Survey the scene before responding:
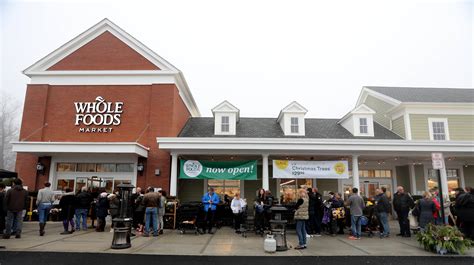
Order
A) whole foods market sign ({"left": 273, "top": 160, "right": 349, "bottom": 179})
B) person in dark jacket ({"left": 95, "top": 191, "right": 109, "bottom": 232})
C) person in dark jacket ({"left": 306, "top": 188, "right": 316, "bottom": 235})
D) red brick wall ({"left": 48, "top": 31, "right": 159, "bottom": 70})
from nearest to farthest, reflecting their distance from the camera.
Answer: person in dark jacket ({"left": 306, "top": 188, "right": 316, "bottom": 235}), person in dark jacket ({"left": 95, "top": 191, "right": 109, "bottom": 232}), whole foods market sign ({"left": 273, "top": 160, "right": 349, "bottom": 179}), red brick wall ({"left": 48, "top": 31, "right": 159, "bottom": 70})

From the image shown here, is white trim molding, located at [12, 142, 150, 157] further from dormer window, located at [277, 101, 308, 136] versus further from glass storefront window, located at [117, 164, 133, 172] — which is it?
dormer window, located at [277, 101, 308, 136]

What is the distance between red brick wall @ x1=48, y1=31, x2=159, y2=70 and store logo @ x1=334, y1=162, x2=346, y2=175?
11.0 metres

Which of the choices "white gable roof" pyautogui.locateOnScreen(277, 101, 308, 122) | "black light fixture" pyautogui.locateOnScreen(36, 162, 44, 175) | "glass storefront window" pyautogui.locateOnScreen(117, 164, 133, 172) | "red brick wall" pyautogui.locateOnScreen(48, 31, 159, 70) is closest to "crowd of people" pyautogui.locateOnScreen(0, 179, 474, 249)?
"glass storefront window" pyautogui.locateOnScreen(117, 164, 133, 172)

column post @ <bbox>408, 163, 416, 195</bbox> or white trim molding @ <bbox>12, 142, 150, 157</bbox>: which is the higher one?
white trim molding @ <bbox>12, 142, 150, 157</bbox>

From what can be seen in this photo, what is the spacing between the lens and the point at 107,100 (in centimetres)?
1727

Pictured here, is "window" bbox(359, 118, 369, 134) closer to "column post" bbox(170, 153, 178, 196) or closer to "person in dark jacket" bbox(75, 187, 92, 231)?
"column post" bbox(170, 153, 178, 196)

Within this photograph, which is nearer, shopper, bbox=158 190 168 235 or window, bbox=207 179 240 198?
shopper, bbox=158 190 168 235

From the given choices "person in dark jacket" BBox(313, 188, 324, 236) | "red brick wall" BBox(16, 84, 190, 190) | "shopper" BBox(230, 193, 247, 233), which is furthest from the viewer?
"red brick wall" BBox(16, 84, 190, 190)

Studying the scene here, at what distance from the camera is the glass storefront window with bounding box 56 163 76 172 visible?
16.8 metres

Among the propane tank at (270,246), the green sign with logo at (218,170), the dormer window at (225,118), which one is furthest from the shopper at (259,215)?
the dormer window at (225,118)

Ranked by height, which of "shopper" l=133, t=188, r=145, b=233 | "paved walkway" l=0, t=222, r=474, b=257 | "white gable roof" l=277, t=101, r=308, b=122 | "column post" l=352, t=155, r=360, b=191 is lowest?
"paved walkway" l=0, t=222, r=474, b=257

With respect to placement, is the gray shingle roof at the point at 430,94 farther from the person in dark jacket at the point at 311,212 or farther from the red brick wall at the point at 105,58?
the red brick wall at the point at 105,58

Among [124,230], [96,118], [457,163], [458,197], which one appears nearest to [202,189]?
[96,118]

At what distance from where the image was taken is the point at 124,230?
9289mm
